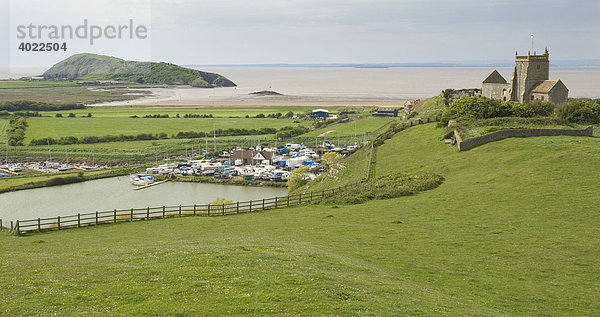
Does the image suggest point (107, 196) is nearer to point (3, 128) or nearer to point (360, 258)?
point (360, 258)

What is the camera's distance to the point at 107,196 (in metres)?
63.6

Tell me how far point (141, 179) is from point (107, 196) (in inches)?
324

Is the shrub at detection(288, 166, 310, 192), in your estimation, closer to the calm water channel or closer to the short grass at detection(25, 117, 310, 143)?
the calm water channel

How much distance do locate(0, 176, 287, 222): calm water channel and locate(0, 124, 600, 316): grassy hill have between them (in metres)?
29.0

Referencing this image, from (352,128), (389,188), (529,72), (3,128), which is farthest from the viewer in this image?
(3,128)

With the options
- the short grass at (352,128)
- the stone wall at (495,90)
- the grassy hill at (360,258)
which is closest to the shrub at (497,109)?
the stone wall at (495,90)

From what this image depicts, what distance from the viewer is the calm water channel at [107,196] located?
57094 millimetres

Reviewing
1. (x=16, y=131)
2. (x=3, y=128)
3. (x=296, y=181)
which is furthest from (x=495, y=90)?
(x=3, y=128)

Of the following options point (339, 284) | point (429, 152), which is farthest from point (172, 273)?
point (429, 152)

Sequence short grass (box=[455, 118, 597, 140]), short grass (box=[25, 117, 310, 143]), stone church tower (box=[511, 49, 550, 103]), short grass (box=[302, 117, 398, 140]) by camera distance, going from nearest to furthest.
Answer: short grass (box=[455, 118, 597, 140])
stone church tower (box=[511, 49, 550, 103])
short grass (box=[302, 117, 398, 140])
short grass (box=[25, 117, 310, 143])

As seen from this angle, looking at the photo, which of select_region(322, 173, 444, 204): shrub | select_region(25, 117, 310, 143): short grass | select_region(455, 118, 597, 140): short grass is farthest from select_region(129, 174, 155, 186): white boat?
select_region(455, 118, 597, 140): short grass

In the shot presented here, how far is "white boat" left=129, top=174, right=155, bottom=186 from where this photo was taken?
231 feet

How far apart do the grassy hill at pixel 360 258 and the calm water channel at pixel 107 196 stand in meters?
29.0

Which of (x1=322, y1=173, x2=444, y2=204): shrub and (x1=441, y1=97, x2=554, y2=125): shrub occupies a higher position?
(x1=441, y1=97, x2=554, y2=125): shrub
